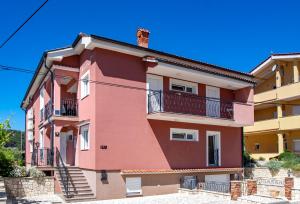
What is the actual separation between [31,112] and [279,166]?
20681mm

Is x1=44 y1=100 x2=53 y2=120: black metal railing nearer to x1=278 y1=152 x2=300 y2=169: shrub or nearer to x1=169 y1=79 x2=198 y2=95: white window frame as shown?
x1=169 y1=79 x2=198 y2=95: white window frame

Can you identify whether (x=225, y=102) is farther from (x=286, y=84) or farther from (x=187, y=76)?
(x=286, y=84)

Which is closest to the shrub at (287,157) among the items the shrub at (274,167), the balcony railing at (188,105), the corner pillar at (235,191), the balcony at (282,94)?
the shrub at (274,167)

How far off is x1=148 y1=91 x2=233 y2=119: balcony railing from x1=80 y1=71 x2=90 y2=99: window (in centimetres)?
334

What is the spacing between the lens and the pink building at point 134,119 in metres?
18.8

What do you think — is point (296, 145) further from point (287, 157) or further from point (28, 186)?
point (28, 186)

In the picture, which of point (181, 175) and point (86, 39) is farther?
point (181, 175)

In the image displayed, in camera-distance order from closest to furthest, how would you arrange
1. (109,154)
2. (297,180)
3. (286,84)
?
(109,154) < (297,180) < (286,84)

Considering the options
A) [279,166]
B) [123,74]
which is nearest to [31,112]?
[123,74]

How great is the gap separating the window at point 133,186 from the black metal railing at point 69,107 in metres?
→ 5.16

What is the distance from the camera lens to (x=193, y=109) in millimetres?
22953

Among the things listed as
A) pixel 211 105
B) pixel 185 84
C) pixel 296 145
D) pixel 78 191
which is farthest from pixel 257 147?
pixel 78 191

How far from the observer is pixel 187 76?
22.5 m

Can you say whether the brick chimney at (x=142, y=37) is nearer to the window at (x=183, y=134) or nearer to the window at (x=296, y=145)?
the window at (x=183, y=134)
